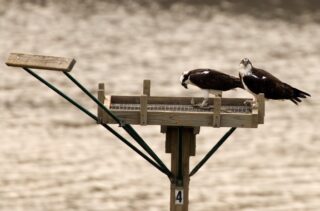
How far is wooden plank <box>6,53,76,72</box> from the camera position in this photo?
9367mm

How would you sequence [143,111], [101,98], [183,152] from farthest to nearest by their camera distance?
[183,152] → [101,98] → [143,111]

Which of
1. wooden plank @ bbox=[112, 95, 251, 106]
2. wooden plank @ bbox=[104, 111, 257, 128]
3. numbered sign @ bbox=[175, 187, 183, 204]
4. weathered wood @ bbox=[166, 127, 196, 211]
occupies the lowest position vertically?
numbered sign @ bbox=[175, 187, 183, 204]

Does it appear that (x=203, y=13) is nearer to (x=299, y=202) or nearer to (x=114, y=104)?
(x=299, y=202)

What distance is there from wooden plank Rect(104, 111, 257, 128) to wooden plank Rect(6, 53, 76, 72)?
2.55ft

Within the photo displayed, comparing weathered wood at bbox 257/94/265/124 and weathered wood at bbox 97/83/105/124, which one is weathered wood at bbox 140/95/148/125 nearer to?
weathered wood at bbox 97/83/105/124

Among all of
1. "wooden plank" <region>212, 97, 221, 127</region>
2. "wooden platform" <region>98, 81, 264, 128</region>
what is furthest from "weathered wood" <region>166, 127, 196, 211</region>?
"wooden plank" <region>212, 97, 221, 127</region>

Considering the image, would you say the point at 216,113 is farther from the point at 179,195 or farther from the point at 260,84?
the point at 179,195

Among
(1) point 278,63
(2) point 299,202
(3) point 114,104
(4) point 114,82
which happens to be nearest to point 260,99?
(3) point 114,104

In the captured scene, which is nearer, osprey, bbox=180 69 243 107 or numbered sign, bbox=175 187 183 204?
numbered sign, bbox=175 187 183 204

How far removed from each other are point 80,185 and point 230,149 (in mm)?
2700

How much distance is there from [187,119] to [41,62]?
139cm

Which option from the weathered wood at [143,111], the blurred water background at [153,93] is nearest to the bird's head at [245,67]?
the weathered wood at [143,111]

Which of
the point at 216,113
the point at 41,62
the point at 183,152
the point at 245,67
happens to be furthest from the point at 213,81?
the point at 41,62

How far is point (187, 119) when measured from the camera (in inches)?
392
